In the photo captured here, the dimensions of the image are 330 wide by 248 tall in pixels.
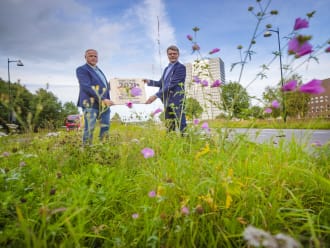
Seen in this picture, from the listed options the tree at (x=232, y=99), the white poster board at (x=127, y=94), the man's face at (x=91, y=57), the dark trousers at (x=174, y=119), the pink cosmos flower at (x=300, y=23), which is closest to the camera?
the pink cosmos flower at (x=300, y=23)

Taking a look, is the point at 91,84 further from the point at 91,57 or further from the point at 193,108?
the point at 193,108

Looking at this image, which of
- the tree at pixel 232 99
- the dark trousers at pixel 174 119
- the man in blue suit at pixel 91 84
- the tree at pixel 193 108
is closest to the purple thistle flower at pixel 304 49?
the tree at pixel 232 99

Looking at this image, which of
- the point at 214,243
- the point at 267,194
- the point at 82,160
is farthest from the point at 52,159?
the point at 267,194

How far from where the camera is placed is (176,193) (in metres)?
1.17

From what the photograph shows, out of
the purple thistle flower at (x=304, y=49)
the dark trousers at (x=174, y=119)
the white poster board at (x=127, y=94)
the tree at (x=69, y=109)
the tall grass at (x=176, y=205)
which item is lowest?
the tall grass at (x=176, y=205)

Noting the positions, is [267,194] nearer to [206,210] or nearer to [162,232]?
[206,210]

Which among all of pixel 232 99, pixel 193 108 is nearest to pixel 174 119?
pixel 193 108

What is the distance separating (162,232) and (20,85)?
1.48 meters

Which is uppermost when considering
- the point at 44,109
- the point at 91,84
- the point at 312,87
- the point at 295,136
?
the point at 91,84

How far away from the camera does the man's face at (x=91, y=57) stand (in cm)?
346

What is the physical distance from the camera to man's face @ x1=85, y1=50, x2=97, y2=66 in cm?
346

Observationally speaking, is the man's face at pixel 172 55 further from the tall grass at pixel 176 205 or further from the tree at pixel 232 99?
the tall grass at pixel 176 205

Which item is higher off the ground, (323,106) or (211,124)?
(323,106)

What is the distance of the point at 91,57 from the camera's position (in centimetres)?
346
